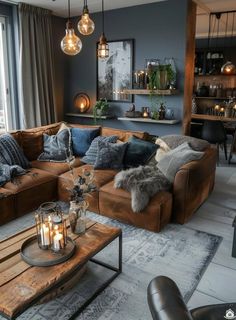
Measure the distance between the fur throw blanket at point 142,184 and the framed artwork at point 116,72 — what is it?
241cm

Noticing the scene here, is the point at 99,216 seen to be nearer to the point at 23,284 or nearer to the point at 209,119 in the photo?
the point at 23,284

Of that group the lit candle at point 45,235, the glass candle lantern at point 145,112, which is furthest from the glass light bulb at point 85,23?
the glass candle lantern at point 145,112

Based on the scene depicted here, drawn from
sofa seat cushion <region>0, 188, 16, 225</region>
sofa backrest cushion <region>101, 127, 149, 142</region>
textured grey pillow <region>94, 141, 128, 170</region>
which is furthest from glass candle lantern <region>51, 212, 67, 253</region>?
sofa backrest cushion <region>101, 127, 149, 142</region>

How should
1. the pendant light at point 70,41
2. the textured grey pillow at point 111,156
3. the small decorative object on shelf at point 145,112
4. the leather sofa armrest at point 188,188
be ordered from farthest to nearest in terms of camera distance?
the small decorative object on shelf at point 145,112 < the textured grey pillow at point 111,156 < the leather sofa armrest at point 188,188 < the pendant light at point 70,41

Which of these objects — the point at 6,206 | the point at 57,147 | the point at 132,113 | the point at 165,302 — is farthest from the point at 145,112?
the point at 165,302

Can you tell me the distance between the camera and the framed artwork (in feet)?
17.1

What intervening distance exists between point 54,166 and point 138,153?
1.10 m

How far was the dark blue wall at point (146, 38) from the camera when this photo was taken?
15.4 feet

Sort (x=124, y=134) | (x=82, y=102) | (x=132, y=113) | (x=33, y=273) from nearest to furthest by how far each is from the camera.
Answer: (x=33, y=273) < (x=124, y=134) < (x=132, y=113) < (x=82, y=102)

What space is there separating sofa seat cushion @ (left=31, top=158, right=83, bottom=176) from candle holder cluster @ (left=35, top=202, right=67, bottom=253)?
1.76 m

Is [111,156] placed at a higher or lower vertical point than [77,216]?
higher

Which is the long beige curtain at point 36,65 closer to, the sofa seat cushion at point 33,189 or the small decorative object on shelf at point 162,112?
the sofa seat cushion at point 33,189

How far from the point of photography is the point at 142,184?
3.01 meters

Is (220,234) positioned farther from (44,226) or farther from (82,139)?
(82,139)
